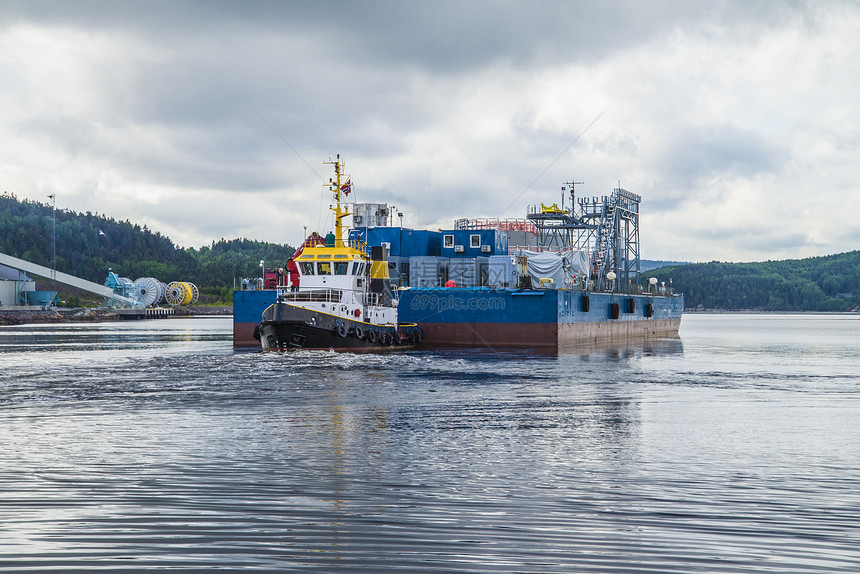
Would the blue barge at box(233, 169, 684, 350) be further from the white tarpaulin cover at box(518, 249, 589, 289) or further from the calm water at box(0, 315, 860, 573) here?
the calm water at box(0, 315, 860, 573)

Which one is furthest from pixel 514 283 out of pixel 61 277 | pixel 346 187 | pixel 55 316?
pixel 61 277

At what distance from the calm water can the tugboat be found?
12422mm

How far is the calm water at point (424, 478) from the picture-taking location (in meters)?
8.74

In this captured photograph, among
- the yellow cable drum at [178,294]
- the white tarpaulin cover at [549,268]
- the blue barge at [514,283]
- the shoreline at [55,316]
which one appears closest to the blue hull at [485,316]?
the blue barge at [514,283]

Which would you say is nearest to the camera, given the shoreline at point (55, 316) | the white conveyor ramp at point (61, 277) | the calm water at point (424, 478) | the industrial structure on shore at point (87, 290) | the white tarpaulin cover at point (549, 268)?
the calm water at point (424, 478)

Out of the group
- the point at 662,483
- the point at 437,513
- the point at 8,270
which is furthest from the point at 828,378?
the point at 8,270

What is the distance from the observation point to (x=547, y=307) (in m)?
53.9

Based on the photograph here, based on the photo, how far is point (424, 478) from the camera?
1301 cm

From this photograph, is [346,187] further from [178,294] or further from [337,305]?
[178,294]

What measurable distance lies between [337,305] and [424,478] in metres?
31.1

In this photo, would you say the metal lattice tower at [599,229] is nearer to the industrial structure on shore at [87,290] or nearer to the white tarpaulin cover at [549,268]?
the white tarpaulin cover at [549,268]

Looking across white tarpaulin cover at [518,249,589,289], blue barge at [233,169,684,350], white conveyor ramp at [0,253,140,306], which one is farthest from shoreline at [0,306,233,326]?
white tarpaulin cover at [518,249,589,289]

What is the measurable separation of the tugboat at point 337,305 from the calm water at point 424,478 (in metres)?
12.4

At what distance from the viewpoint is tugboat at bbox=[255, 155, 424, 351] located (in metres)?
42.1
